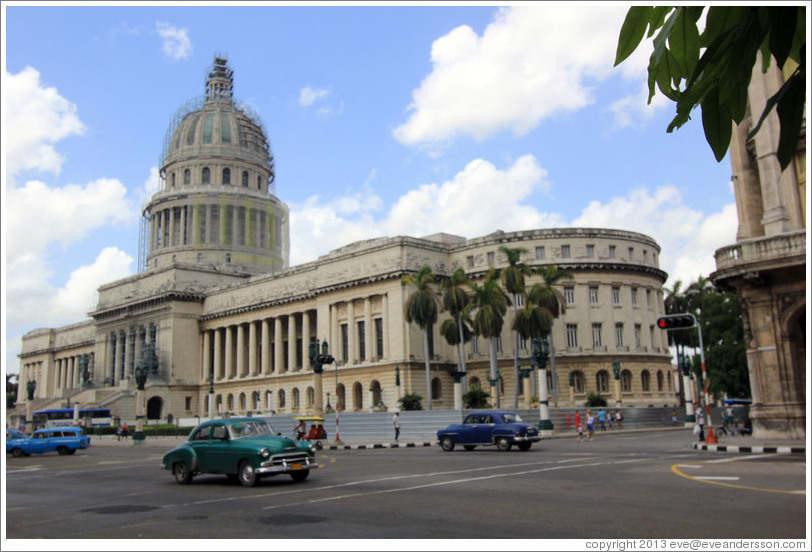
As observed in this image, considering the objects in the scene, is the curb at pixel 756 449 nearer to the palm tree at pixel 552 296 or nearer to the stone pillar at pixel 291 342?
the palm tree at pixel 552 296

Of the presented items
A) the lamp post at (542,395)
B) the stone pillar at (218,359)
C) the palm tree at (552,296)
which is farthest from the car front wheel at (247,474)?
the stone pillar at (218,359)

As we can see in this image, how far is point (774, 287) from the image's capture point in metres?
27.0

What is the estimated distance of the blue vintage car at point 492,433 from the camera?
2741 cm

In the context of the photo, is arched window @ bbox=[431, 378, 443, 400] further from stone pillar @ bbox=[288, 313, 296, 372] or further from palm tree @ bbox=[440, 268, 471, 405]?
stone pillar @ bbox=[288, 313, 296, 372]

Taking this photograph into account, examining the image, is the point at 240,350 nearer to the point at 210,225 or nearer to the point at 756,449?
the point at 210,225

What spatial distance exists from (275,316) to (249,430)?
64.1 metres

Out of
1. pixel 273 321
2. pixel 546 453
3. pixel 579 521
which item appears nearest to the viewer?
pixel 579 521

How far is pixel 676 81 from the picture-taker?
2518 millimetres

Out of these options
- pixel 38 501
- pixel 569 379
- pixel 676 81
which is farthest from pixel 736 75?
pixel 569 379

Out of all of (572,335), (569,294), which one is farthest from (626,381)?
(569,294)

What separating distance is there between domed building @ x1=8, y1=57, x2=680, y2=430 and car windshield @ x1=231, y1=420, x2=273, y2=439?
19.1m

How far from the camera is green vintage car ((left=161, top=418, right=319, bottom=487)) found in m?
16.6

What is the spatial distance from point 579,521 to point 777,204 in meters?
20.5

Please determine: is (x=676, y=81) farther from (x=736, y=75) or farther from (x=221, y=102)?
(x=221, y=102)
